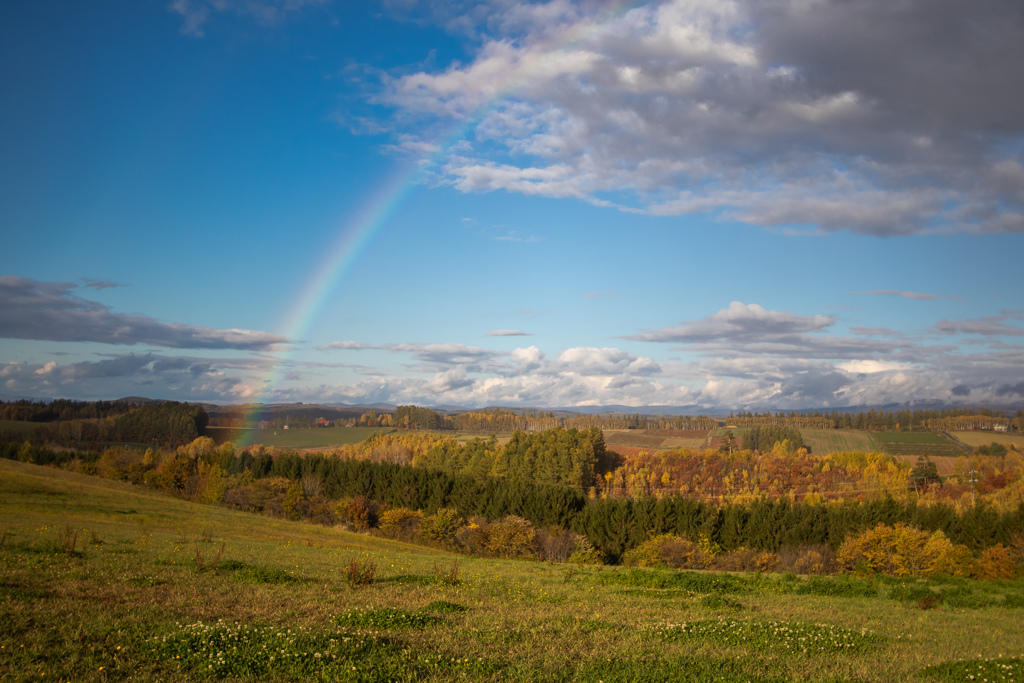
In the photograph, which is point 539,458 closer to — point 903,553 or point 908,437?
point 903,553

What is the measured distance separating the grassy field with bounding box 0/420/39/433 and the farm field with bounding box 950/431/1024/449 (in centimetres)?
23683

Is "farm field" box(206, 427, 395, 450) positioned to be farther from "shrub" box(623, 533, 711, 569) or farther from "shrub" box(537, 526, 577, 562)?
"shrub" box(623, 533, 711, 569)

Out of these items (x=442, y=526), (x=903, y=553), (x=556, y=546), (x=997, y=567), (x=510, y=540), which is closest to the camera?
(x=997, y=567)

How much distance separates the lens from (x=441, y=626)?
11.1 metres

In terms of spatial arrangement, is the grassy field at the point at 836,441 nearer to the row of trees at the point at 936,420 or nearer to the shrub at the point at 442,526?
the row of trees at the point at 936,420

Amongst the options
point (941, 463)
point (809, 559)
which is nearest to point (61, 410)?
point (809, 559)

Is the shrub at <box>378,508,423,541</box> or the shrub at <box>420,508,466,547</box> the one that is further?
the shrub at <box>378,508,423,541</box>

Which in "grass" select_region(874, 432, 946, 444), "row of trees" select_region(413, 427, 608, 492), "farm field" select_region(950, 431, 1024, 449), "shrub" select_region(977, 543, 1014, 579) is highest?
"shrub" select_region(977, 543, 1014, 579)

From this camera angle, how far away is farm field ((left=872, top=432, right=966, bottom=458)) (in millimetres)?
142625

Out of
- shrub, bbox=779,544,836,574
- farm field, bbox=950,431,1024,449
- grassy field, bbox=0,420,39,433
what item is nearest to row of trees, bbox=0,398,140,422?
grassy field, bbox=0,420,39,433

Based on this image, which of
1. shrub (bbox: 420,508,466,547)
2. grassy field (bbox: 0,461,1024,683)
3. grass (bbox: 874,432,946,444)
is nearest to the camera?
grassy field (bbox: 0,461,1024,683)

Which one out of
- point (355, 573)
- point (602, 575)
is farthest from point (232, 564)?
point (602, 575)

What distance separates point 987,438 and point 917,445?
21.9 m

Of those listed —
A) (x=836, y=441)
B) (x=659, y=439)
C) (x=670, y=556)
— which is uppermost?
(x=670, y=556)
